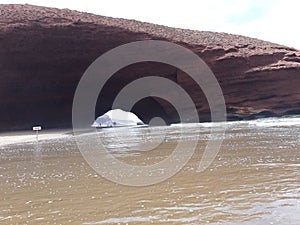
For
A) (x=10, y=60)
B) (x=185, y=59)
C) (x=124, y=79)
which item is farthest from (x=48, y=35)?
(x=185, y=59)

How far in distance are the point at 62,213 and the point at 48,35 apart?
24.9 m

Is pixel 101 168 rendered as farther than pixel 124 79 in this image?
No

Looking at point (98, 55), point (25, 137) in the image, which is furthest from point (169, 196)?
point (98, 55)

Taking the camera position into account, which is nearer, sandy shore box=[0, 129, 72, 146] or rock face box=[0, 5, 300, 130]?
sandy shore box=[0, 129, 72, 146]

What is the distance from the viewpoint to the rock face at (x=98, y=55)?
27.0 m

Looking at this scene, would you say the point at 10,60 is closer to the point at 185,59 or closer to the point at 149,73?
the point at 149,73

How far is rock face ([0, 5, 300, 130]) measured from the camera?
88.7 ft

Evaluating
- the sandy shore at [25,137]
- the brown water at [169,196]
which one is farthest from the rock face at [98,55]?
the brown water at [169,196]

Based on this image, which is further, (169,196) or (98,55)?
(98,55)

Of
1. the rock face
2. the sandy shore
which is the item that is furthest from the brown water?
the rock face

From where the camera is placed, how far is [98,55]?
2981 cm

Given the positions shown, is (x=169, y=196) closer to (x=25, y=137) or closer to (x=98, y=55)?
(x=25, y=137)

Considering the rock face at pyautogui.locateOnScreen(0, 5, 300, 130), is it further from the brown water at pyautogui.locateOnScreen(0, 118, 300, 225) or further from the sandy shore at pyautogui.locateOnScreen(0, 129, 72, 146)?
the brown water at pyautogui.locateOnScreen(0, 118, 300, 225)

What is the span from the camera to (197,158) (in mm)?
7922
